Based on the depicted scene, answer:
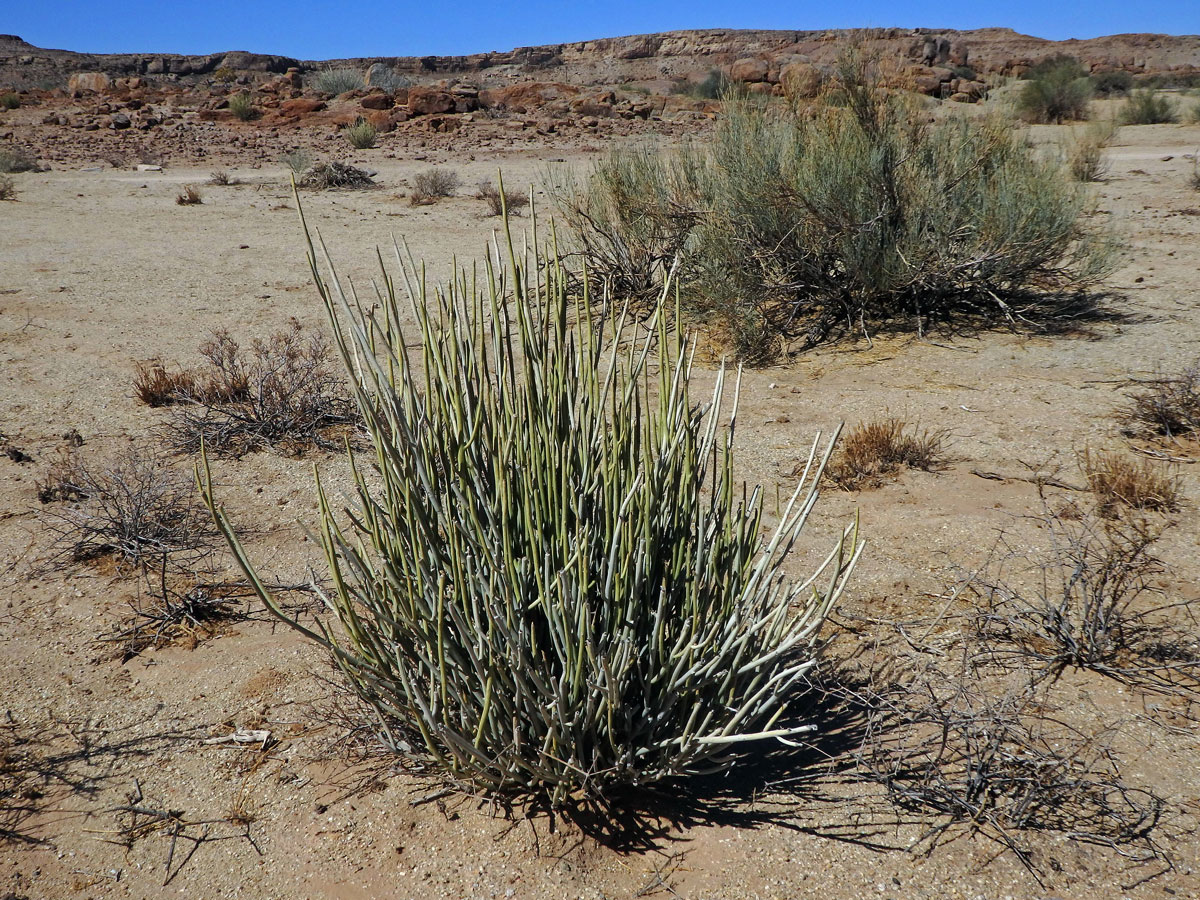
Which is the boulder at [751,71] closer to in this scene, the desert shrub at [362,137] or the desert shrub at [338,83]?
the desert shrub at [338,83]

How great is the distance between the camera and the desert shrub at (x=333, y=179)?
46.1 feet

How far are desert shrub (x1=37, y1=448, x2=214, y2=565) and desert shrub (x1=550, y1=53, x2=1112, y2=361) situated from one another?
3042 millimetres

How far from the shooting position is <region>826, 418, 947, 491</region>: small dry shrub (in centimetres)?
385

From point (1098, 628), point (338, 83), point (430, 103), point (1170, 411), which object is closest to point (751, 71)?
point (338, 83)

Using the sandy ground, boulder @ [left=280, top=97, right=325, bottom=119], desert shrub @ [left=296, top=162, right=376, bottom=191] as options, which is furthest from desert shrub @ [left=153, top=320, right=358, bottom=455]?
boulder @ [left=280, top=97, right=325, bottom=119]

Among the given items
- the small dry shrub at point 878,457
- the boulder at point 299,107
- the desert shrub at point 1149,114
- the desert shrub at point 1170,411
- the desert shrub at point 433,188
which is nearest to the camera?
the small dry shrub at point 878,457

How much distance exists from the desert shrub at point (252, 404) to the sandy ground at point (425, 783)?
0.18m

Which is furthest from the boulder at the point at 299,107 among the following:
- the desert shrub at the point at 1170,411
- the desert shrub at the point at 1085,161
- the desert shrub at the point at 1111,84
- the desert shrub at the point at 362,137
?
the desert shrub at the point at 1111,84

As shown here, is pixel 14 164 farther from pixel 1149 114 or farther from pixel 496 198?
pixel 1149 114

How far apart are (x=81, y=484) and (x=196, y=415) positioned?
3.49 feet

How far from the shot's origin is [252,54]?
167ft

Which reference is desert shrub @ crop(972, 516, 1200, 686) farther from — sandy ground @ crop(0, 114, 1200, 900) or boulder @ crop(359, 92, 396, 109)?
boulder @ crop(359, 92, 396, 109)

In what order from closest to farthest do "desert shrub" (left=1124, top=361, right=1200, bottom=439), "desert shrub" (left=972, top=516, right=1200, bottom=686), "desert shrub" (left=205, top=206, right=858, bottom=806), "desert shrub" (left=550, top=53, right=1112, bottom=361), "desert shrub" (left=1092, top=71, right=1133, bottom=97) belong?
1. "desert shrub" (left=205, top=206, right=858, bottom=806)
2. "desert shrub" (left=972, top=516, right=1200, bottom=686)
3. "desert shrub" (left=1124, top=361, right=1200, bottom=439)
4. "desert shrub" (left=550, top=53, right=1112, bottom=361)
5. "desert shrub" (left=1092, top=71, right=1133, bottom=97)

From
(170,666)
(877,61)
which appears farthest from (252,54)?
(170,666)
